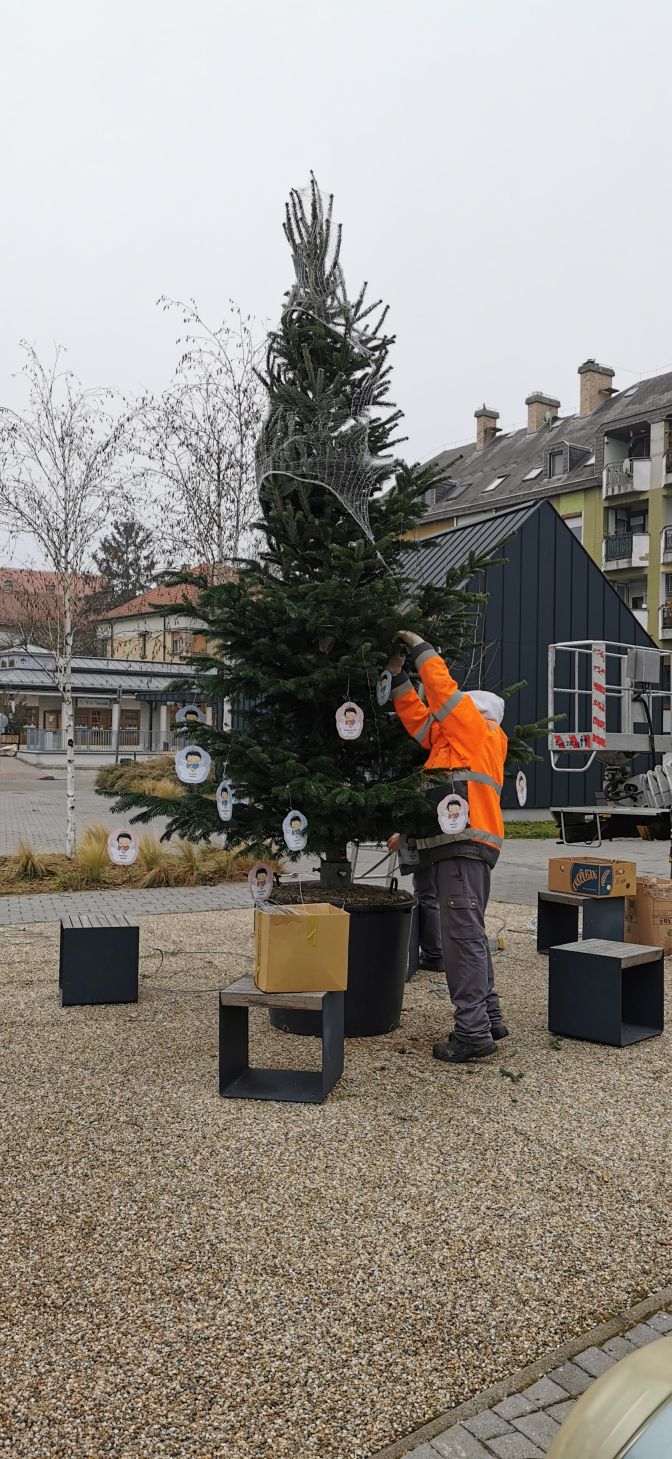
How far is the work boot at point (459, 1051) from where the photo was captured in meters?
5.25

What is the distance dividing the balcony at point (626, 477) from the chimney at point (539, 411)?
8639 millimetres

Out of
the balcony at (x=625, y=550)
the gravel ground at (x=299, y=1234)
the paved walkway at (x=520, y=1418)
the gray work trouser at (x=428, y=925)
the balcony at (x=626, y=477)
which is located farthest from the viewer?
the balcony at (x=625, y=550)

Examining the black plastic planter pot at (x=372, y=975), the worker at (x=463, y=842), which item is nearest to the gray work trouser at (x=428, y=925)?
the black plastic planter pot at (x=372, y=975)

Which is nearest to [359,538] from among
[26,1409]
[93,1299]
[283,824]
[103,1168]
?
[283,824]

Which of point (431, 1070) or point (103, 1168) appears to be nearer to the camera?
point (103, 1168)

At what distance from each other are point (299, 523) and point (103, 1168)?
343 cm

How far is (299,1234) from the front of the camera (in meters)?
3.35

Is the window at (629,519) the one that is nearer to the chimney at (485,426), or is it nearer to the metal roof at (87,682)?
the chimney at (485,426)

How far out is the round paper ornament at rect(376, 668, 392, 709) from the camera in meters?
5.37

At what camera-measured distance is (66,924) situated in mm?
6555

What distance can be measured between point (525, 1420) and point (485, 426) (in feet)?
172

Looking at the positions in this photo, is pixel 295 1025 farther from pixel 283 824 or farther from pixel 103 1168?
pixel 103 1168

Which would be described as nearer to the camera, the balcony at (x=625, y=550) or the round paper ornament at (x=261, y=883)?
the round paper ornament at (x=261, y=883)

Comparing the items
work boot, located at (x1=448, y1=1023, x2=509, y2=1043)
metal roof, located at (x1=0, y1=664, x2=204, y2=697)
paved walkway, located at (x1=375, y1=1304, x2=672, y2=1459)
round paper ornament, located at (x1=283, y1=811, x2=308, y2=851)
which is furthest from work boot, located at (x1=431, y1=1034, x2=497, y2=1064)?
metal roof, located at (x1=0, y1=664, x2=204, y2=697)
